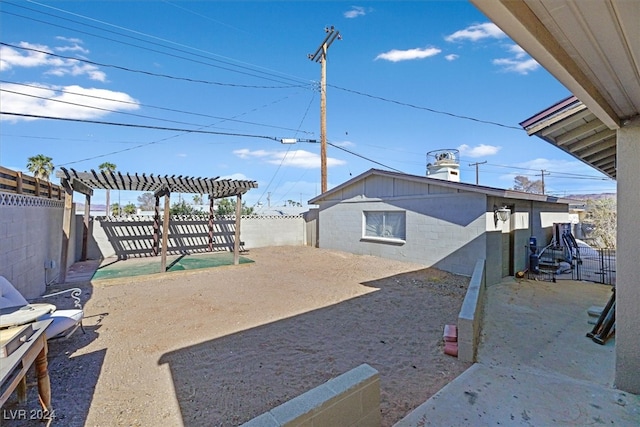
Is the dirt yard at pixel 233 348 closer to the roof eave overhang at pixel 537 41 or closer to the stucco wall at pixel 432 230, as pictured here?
the stucco wall at pixel 432 230

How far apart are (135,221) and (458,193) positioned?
11.7 metres

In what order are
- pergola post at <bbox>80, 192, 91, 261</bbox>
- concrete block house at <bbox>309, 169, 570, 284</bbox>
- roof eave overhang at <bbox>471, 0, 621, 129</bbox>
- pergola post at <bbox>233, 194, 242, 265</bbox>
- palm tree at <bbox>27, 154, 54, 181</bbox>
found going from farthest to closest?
1. palm tree at <bbox>27, 154, 54, 181</bbox>
2. pergola post at <bbox>80, 192, 91, 261</bbox>
3. pergola post at <bbox>233, 194, 242, 265</bbox>
4. concrete block house at <bbox>309, 169, 570, 284</bbox>
5. roof eave overhang at <bbox>471, 0, 621, 129</bbox>

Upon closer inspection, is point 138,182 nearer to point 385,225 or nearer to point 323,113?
point 385,225

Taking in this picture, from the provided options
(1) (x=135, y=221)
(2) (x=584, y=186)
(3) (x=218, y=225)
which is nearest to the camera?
(1) (x=135, y=221)

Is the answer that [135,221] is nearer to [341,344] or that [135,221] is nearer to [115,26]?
[115,26]

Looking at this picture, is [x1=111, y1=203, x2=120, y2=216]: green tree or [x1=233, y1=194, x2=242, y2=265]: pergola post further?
[x1=111, y1=203, x2=120, y2=216]: green tree

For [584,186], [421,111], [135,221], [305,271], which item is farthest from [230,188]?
[584,186]

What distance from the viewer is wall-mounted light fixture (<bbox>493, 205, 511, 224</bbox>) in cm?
786

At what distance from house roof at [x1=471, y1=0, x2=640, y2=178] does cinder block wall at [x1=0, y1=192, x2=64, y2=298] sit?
6.51 metres

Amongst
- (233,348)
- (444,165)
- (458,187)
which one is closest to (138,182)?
(233,348)

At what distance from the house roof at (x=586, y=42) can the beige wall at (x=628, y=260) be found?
0.35 meters

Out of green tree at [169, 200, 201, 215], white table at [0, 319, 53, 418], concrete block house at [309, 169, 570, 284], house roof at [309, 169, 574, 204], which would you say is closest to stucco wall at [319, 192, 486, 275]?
concrete block house at [309, 169, 570, 284]

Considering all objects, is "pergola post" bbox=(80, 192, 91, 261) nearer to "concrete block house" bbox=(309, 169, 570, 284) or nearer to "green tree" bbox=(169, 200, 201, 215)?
"concrete block house" bbox=(309, 169, 570, 284)

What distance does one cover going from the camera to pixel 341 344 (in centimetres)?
387
